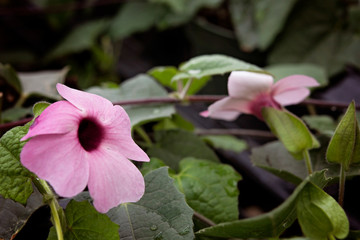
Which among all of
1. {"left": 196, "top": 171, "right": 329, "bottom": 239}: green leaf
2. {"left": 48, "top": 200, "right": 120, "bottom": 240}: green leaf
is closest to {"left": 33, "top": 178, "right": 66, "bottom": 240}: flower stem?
{"left": 48, "top": 200, "right": 120, "bottom": 240}: green leaf

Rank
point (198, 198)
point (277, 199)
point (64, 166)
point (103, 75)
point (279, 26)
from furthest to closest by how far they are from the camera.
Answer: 1. point (103, 75)
2. point (279, 26)
3. point (277, 199)
4. point (198, 198)
5. point (64, 166)

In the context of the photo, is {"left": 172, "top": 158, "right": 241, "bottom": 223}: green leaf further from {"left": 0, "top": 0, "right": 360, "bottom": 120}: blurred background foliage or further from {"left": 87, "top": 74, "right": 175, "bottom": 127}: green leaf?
{"left": 0, "top": 0, "right": 360, "bottom": 120}: blurred background foliage

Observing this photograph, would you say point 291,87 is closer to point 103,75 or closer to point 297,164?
point 297,164

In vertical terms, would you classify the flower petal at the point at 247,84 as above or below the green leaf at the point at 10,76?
above

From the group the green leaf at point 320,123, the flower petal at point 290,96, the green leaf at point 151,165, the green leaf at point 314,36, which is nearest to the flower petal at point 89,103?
the green leaf at point 151,165

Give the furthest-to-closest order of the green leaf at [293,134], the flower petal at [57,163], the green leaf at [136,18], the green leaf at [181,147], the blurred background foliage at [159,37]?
1. the green leaf at [136,18]
2. the blurred background foliage at [159,37]
3. the green leaf at [181,147]
4. the green leaf at [293,134]
5. the flower petal at [57,163]

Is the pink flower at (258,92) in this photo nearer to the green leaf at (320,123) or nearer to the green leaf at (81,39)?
the green leaf at (320,123)

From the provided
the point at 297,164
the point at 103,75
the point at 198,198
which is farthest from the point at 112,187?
the point at 103,75
